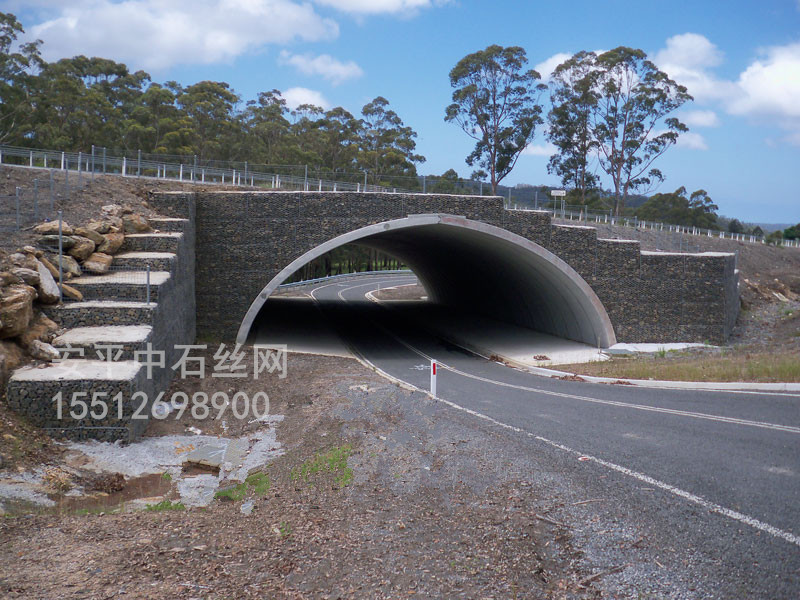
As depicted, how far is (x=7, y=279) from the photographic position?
482 inches

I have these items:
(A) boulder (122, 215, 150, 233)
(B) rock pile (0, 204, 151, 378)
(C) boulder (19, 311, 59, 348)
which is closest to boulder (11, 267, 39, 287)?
(B) rock pile (0, 204, 151, 378)

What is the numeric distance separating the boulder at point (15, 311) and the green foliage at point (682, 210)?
69351 millimetres

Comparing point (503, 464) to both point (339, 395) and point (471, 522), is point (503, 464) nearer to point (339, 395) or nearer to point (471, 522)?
point (471, 522)

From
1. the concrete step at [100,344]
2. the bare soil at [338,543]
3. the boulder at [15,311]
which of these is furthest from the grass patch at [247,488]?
the boulder at [15,311]

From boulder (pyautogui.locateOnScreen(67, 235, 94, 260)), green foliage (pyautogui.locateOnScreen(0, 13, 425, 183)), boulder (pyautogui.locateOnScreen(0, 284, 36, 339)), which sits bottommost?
boulder (pyautogui.locateOnScreen(0, 284, 36, 339))

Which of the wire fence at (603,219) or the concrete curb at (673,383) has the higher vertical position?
the wire fence at (603,219)

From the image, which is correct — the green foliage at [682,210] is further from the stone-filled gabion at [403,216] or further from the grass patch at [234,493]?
the grass patch at [234,493]

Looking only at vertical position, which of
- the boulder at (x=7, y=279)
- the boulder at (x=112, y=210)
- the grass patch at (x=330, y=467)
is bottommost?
the grass patch at (x=330, y=467)

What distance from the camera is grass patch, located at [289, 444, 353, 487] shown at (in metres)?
8.36

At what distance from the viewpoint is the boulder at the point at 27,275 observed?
12.6 meters

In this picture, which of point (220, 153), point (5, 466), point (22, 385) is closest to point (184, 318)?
point (22, 385)

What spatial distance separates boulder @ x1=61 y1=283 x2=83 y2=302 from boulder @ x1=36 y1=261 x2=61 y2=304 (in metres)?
0.30

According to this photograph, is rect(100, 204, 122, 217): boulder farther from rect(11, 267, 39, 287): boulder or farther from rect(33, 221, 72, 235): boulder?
rect(11, 267, 39, 287): boulder

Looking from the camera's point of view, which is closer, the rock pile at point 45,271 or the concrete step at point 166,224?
the rock pile at point 45,271
